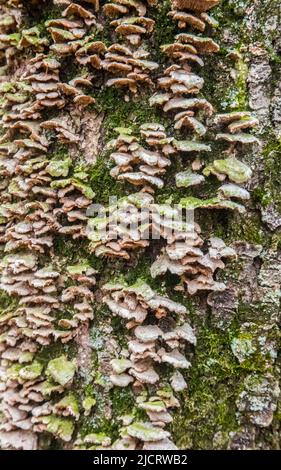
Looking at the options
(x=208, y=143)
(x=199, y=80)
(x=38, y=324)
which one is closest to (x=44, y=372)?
(x=38, y=324)

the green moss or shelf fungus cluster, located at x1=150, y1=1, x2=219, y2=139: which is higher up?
shelf fungus cluster, located at x1=150, y1=1, x2=219, y2=139

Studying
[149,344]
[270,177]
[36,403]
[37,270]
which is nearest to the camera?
[149,344]

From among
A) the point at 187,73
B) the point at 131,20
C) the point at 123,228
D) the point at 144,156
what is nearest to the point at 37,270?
the point at 123,228

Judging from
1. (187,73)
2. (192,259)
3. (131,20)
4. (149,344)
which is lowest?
(149,344)

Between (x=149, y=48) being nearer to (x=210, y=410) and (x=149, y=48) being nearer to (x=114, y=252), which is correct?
(x=114, y=252)

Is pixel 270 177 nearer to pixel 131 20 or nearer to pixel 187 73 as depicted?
pixel 187 73

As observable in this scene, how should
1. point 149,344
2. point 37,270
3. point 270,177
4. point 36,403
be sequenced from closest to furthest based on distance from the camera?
point 149,344
point 36,403
point 270,177
point 37,270

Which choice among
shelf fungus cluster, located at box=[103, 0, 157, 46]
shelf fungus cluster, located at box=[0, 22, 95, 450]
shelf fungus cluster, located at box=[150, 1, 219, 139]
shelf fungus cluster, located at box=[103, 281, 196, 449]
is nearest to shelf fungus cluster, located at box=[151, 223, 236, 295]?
shelf fungus cluster, located at box=[103, 281, 196, 449]

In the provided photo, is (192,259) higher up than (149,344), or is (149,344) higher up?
(192,259)

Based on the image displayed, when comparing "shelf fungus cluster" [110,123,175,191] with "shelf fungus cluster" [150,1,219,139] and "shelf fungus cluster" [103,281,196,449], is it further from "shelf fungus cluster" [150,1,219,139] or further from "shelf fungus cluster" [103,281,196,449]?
"shelf fungus cluster" [103,281,196,449]
